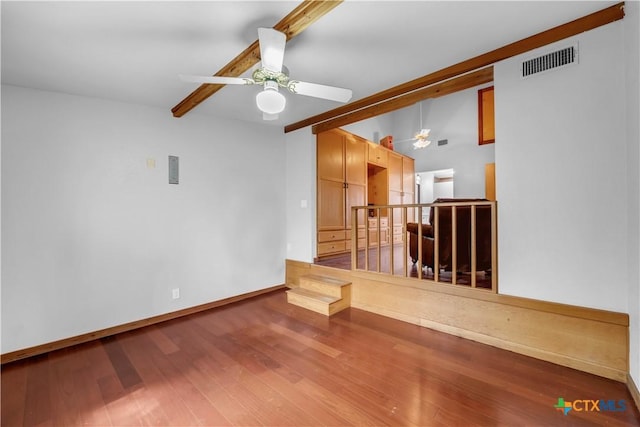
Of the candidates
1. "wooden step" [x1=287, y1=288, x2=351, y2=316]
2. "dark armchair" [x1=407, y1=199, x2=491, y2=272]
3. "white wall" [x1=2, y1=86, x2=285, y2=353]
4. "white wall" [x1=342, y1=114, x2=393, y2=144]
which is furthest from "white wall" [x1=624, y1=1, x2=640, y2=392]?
"white wall" [x1=2, y1=86, x2=285, y2=353]

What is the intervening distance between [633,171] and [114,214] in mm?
4281

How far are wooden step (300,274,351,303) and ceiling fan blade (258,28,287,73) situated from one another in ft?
8.11

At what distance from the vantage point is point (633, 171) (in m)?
1.66

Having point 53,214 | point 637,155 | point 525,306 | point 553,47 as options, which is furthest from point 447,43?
point 53,214

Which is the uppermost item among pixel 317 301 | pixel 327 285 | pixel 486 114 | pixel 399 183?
pixel 486 114

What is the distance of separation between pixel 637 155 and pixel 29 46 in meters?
4.13

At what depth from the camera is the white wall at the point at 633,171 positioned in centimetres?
159

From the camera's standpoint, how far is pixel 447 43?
210cm

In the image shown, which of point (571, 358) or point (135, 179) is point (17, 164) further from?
point (571, 358)

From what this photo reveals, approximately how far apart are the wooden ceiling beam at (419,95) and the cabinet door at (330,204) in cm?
91

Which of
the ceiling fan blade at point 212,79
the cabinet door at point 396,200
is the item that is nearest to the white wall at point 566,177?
the ceiling fan blade at point 212,79

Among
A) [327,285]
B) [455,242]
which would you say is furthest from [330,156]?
[455,242]

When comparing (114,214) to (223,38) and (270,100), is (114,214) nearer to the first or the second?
(223,38)

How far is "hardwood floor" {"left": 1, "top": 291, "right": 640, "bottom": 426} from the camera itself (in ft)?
5.16
